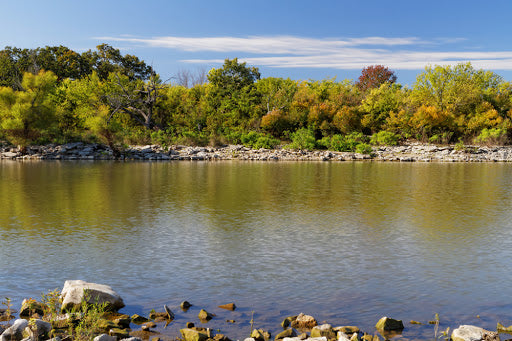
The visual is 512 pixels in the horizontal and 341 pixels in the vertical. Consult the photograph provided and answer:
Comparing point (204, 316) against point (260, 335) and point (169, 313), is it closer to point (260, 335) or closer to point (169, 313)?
point (169, 313)

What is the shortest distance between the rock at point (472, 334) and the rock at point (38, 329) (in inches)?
249

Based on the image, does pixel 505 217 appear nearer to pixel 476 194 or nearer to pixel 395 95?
pixel 476 194

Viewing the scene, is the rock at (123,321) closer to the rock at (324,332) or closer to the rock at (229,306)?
the rock at (229,306)

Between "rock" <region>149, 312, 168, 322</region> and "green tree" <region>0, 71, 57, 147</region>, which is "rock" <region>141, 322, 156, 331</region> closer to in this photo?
"rock" <region>149, 312, 168, 322</region>

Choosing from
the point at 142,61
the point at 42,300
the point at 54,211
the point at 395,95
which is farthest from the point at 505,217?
the point at 142,61

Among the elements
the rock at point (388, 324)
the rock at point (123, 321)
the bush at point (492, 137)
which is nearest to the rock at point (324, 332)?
the rock at point (388, 324)

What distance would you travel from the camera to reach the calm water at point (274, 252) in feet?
29.2

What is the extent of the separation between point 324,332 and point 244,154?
5517 cm

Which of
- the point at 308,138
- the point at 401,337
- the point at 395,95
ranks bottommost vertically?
the point at 401,337

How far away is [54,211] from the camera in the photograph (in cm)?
1934

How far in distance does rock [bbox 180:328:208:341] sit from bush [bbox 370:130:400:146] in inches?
2526

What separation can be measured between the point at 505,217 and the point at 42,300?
1649cm

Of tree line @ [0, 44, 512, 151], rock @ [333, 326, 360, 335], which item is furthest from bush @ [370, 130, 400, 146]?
rock @ [333, 326, 360, 335]

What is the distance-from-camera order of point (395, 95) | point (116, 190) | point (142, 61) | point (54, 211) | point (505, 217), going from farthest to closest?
point (142, 61)
point (395, 95)
point (116, 190)
point (54, 211)
point (505, 217)
